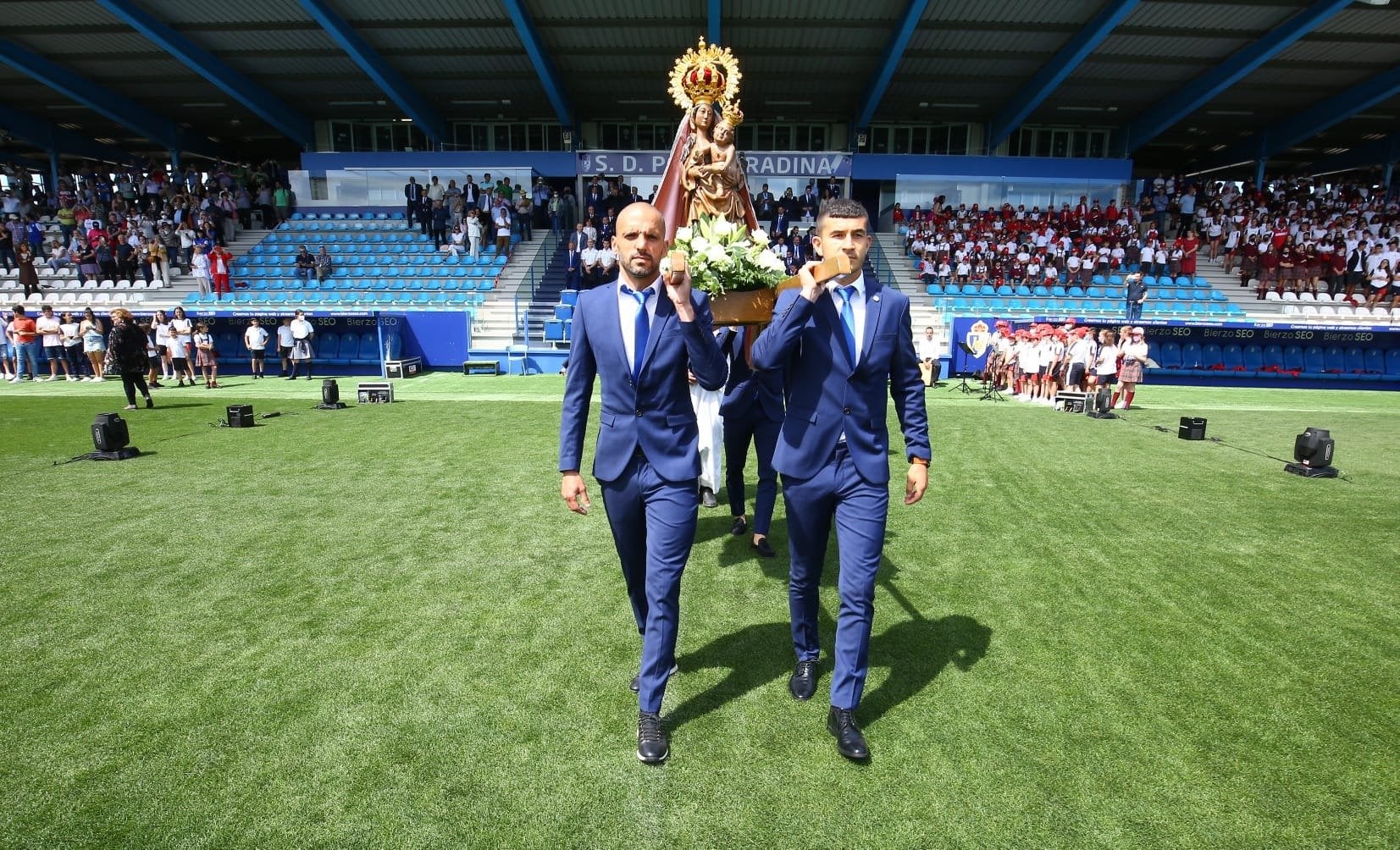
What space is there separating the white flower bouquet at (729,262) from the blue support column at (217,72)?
2541 centimetres

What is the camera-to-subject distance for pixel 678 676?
3625 millimetres

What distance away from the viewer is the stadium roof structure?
2080cm

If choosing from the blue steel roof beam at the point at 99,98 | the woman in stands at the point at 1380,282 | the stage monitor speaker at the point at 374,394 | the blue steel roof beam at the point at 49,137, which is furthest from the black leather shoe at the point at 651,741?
the blue steel roof beam at the point at 49,137

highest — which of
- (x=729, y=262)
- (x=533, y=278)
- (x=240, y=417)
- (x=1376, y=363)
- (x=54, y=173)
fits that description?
(x=54, y=173)

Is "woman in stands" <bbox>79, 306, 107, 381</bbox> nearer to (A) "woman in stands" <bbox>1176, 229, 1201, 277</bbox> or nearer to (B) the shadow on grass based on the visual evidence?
(B) the shadow on grass

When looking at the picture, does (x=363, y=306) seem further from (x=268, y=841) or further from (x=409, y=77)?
(x=268, y=841)

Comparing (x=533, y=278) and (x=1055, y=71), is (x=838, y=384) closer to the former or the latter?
(x=533, y=278)

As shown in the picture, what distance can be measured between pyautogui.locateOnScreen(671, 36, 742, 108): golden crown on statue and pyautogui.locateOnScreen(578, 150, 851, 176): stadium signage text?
18627 millimetres

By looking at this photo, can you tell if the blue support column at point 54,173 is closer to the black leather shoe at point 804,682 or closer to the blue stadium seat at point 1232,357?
the black leather shoe at point 804,682

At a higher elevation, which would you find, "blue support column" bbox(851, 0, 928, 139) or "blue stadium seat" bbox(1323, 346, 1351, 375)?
"blue support column" bbox(851, 0, 928, 139)

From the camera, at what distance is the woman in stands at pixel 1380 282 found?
65.1 feet

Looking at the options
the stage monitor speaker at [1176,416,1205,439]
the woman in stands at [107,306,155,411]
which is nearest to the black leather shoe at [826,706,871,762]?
the stage monitor speaker at [1176,416,1205,439]

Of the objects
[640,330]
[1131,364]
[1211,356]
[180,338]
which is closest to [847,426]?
[640,330]

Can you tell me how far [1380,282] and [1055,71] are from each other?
1107cm
